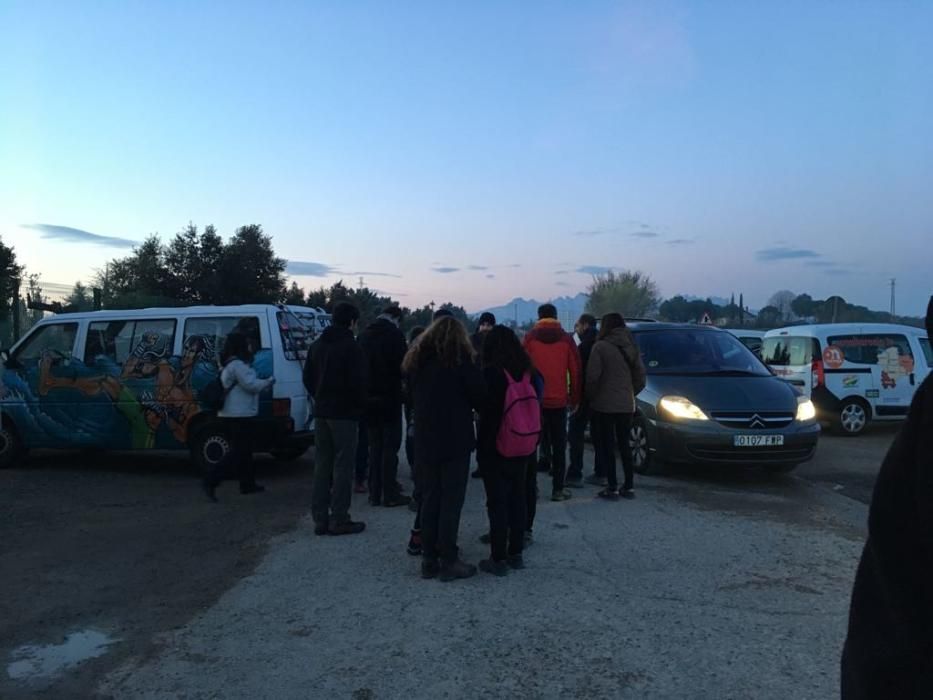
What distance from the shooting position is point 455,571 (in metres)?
5.18

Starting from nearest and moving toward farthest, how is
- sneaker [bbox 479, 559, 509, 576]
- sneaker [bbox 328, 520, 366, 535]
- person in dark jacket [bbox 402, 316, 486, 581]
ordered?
person in dark jacket [bbox 402, 316, 486, 581]
sneaker [bbox 479, 559, 509, 576]
sneaker [bbox 328, 520, 366, 535]

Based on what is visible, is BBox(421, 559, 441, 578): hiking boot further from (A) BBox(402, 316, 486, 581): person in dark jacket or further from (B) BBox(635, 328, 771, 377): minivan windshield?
(B) BBox(635, 328, 771, 377): minivan windshield

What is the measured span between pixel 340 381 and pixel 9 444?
19.3ft

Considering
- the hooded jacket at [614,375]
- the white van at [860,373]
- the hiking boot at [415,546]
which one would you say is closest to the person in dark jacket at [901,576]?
the hiking boot at [415,546]

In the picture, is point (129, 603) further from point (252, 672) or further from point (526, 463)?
point (526, 463)

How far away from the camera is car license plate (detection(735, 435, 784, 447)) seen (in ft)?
26.5

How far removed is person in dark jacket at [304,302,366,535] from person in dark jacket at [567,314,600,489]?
8.76 feet

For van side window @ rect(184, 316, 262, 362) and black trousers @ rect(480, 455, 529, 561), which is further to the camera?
van side window @ rect(184, 316, 262, 362)

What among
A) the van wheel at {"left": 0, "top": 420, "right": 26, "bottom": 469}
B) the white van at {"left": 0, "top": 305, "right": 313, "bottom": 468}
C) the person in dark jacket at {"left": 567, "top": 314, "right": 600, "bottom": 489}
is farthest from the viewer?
the van wheel at {"left": 0, "top": 420, "right": 26, "bottom": 469}

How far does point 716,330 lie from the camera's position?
984 centimetres

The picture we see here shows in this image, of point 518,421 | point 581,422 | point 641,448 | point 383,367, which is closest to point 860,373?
point 641,448

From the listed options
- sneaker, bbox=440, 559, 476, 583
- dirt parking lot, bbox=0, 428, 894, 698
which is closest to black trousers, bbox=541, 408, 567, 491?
dirt parking lot, bbox=0, 428, 894, 698

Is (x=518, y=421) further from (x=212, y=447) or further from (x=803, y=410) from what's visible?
(x=212, y=447)

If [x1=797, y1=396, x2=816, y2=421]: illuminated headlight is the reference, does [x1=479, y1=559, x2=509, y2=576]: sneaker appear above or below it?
below
